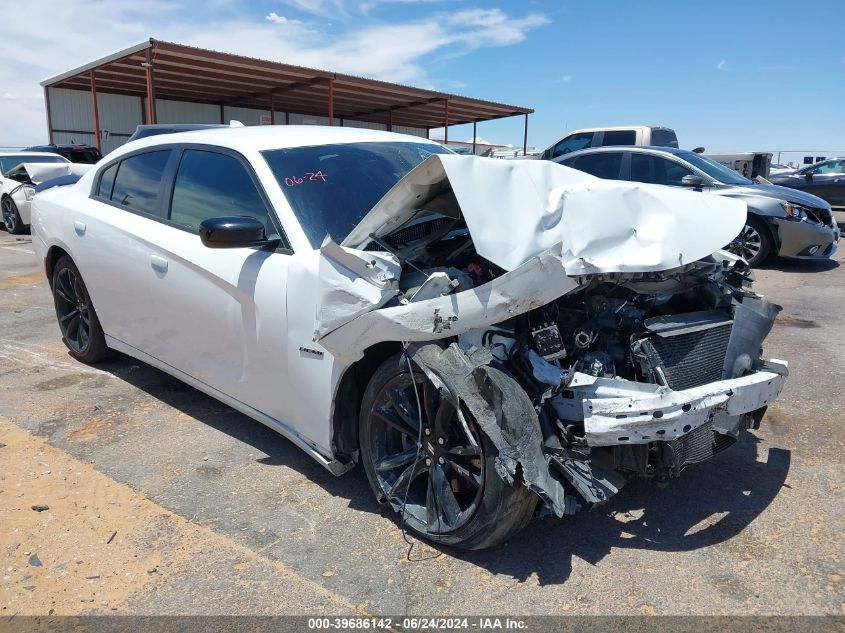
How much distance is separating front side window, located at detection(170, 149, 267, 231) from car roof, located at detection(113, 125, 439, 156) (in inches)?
3.9

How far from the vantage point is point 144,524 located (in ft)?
9.83

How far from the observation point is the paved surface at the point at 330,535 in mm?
2471

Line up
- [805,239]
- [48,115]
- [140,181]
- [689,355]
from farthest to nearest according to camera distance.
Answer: [48,115], [805,239], [140,181], [689,355]

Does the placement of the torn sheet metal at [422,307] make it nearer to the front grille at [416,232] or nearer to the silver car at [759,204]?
the front grille at [416,232]

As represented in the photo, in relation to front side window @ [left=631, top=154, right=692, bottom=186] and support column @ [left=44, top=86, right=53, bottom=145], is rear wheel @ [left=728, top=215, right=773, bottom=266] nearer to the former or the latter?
front side window @ [left=631, top=154, right=692, bottom=186]

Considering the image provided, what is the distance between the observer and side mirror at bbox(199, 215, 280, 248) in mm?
2998

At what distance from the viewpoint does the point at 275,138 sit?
3693 mm

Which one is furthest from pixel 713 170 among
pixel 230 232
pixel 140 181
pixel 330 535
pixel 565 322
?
pixel 330 535

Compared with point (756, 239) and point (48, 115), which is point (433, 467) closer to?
point (756, 239)

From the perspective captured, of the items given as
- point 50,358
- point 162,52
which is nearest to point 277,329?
point 50,358

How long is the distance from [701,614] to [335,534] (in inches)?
59.2

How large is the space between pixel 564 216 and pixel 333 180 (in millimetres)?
1450

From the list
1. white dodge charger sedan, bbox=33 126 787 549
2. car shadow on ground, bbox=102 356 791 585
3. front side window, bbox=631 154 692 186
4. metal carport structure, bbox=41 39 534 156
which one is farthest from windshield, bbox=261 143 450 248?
metal carport structure, bbox=41 39 534 156

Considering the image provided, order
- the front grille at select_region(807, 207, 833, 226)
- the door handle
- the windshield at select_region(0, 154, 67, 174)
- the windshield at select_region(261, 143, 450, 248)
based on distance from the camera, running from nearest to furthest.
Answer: the windshield at select_region(261, 143, 450, 248), the door handle, the front grille at select_region(807, 207, 833, 226), the windshield at select_region(0, 154, 67, 174)
